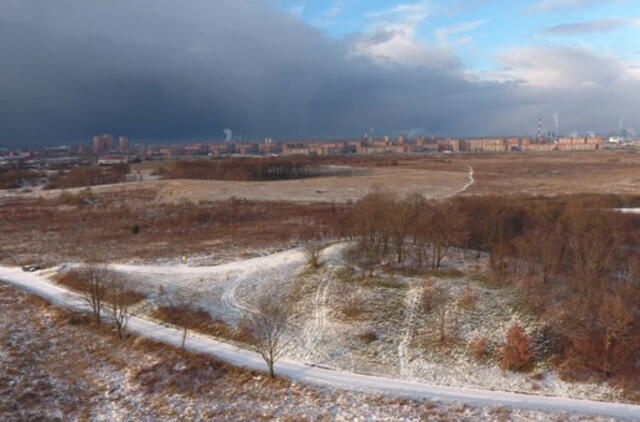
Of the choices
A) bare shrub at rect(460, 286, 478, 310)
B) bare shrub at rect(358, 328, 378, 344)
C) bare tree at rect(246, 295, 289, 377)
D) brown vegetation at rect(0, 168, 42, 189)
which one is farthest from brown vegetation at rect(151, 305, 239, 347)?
brown vegetation at rect(0, 168, 42, 189)

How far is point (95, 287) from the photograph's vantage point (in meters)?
31.6

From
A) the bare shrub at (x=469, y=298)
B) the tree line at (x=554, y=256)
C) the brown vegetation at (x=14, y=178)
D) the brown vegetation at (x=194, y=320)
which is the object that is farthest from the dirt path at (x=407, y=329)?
the brown vegetation at (x=14, y=178)

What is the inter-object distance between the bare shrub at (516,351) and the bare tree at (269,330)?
12.0 meters

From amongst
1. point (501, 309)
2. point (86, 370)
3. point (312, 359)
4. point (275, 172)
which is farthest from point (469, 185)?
point (86, 370)

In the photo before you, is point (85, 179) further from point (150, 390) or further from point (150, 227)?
point (150, 390)

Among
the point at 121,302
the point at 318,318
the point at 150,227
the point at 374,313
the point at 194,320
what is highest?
the point at 150,227

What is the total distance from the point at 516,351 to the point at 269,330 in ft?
43.2

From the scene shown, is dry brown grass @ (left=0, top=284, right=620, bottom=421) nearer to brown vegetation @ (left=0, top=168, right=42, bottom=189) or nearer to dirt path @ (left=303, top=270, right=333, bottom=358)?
dirt path @ (left=303, top=270, right=333, bottom=358)

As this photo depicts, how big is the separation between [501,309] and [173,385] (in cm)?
1965

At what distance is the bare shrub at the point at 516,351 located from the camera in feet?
80.2

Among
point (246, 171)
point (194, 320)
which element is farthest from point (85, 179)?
point (194, 320)

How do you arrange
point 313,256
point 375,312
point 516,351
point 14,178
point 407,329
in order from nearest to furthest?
point 516,351
point 407,329
point 375,312
point 313,256
point 14,178

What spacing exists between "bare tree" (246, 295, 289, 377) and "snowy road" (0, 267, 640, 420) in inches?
28.0

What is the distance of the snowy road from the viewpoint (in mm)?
20686
